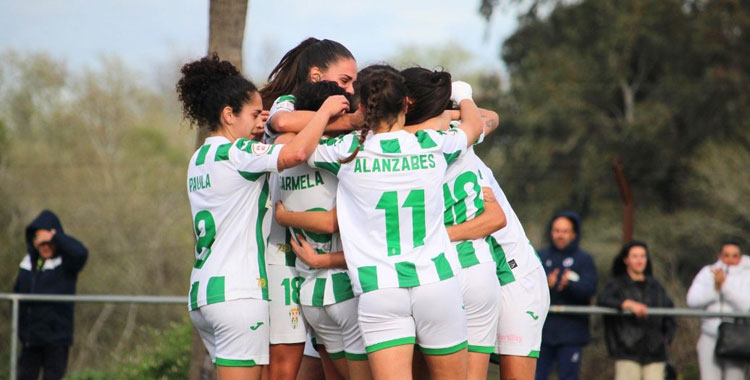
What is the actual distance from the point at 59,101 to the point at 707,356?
2563 centimetres

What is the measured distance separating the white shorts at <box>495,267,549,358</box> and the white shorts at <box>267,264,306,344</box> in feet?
3.36

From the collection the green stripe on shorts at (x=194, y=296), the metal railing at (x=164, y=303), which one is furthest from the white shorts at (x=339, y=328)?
the metal railing at (x=164, y=303)

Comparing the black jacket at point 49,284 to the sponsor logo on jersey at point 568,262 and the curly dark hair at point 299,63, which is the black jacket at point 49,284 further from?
the sponsor logo on jersey at point 568,262

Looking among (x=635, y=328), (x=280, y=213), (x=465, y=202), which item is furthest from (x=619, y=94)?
(x=280, y=213)

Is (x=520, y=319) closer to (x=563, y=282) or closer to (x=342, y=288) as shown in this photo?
(x=342, y=288)

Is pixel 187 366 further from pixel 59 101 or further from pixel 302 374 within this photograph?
pixel 59 101

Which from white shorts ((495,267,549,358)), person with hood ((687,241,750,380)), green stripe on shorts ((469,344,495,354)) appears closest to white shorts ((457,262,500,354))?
green stripe on shorts ((469,344,495,354))

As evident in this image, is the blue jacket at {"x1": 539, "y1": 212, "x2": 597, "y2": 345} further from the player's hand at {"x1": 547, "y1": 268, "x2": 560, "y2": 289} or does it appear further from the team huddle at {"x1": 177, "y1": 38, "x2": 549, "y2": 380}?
the team huddle at {"x1": 177, "y1": 38, "x2": 549, "y2": 380}

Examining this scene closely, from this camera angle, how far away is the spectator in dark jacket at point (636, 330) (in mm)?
8312

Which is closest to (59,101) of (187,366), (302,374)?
(187,366)

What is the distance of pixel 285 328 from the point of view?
4.71m

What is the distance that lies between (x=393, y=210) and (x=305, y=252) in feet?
2.02

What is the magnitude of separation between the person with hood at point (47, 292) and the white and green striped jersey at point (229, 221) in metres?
4.62

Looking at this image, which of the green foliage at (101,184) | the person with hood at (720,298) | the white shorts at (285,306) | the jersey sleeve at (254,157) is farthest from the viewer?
the green foliage at (101,184)
